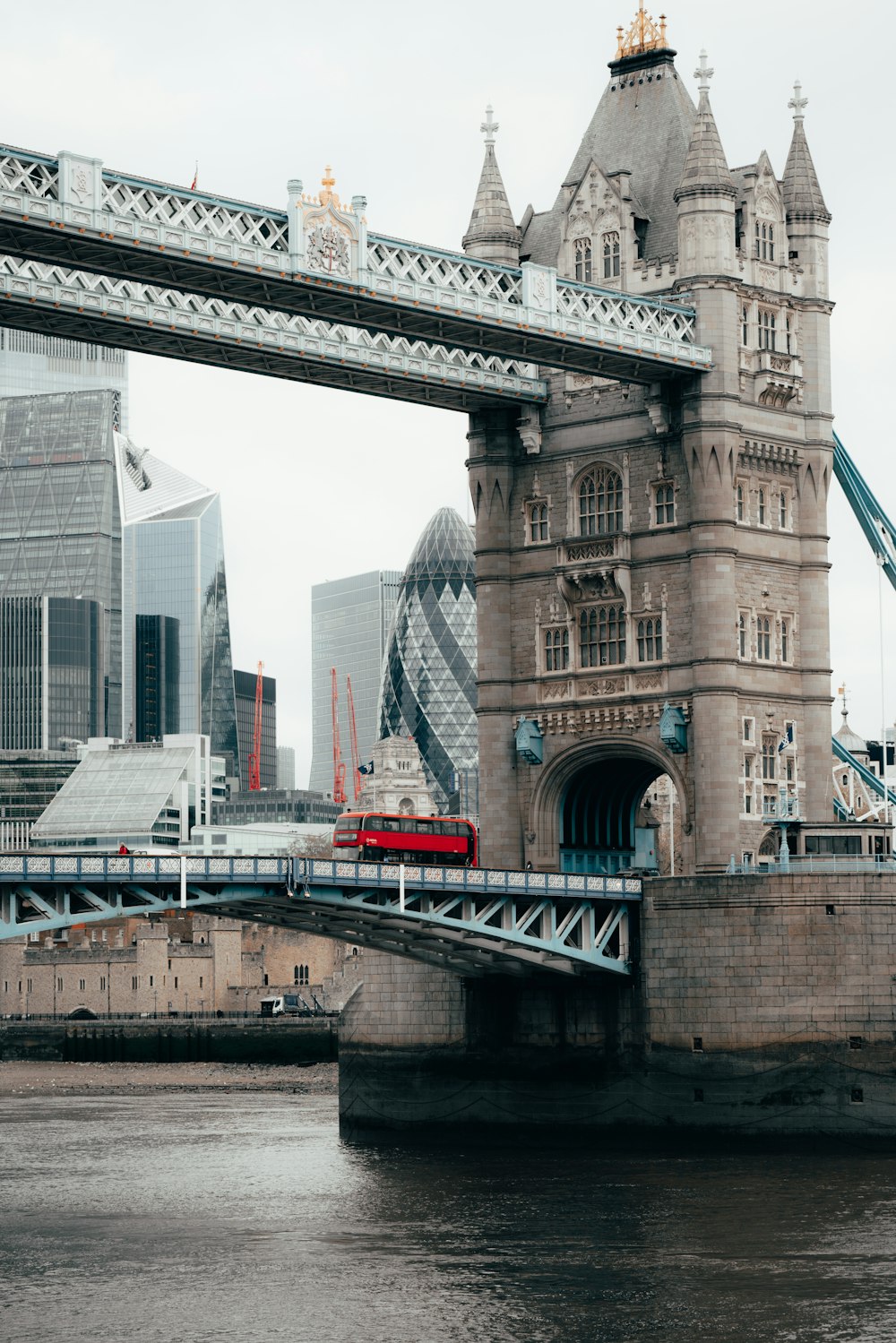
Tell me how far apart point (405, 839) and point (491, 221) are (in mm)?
28280

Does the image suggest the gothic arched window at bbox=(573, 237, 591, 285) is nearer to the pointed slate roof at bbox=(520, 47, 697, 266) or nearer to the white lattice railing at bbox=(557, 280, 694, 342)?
the pointed slate roof at bbox=(520, 47, 697, 266)

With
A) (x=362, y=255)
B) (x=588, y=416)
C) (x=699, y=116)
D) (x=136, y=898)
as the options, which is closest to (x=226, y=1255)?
(x=136, y=898)

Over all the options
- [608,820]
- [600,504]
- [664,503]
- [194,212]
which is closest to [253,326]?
[194,212]

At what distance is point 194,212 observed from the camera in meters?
88.6

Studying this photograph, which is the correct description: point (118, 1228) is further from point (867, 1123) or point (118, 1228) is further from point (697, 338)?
point (697, 338)

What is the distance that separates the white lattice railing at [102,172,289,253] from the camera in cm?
8581

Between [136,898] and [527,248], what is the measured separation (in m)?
39.4

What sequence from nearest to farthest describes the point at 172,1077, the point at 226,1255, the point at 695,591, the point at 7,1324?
1. the point at 7,1324
2. the point at 226,1255
3. the point at 695,591
4. the point at 172,1077

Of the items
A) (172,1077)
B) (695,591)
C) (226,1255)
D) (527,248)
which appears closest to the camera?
(226,1255)

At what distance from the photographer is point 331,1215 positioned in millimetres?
79562

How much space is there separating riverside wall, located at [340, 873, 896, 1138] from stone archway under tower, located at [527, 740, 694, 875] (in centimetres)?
755

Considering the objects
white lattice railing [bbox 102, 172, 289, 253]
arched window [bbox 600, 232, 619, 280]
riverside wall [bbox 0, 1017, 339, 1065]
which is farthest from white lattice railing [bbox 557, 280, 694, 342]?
riverside wall [bbox 0, 1017, 339, 1065]

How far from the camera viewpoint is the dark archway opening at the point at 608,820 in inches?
4299

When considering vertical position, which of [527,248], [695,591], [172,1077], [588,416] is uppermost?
[527,248]
